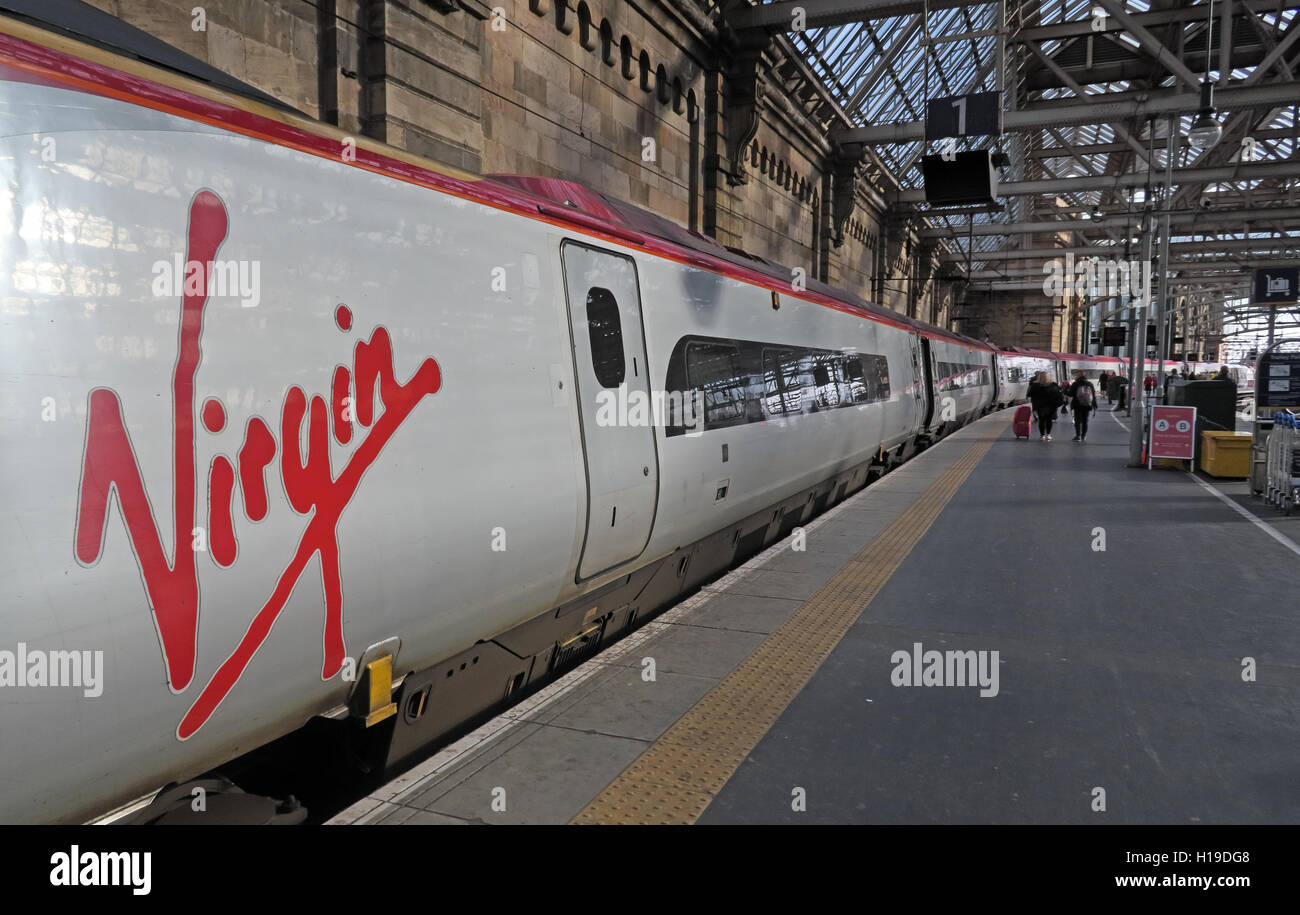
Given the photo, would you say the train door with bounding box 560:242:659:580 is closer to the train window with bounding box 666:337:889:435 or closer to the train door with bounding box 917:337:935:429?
the train window with bounding box 666:337:889:435

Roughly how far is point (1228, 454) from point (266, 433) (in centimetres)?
1180

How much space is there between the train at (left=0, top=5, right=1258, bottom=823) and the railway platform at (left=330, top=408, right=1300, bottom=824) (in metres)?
0.52

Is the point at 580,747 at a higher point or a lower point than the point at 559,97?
lower

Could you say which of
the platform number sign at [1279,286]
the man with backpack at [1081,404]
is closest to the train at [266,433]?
the man with backpack at [1081,404]

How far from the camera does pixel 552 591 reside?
3.82 meters

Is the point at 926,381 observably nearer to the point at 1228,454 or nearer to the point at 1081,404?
the point at 1081,404

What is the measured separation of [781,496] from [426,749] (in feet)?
14.0

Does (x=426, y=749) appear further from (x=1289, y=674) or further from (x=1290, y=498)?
(x=1290, y=498)

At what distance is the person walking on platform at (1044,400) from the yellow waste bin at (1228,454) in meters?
5.07

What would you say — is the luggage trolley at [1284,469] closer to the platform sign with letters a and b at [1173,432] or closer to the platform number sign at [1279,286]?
the platform sign with letters a and b at [1173,432]

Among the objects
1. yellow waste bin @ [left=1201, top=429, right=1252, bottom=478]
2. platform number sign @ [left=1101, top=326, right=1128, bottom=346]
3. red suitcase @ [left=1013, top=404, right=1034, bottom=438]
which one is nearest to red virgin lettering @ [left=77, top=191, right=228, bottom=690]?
yellow waste bin @ [left=1201, top=429, right=1252, bottom=478]

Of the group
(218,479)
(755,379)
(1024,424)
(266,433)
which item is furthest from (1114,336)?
(218,479)

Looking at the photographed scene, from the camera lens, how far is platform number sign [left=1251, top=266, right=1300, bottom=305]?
2500cm

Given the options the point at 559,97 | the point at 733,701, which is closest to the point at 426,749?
the point at 733,701
